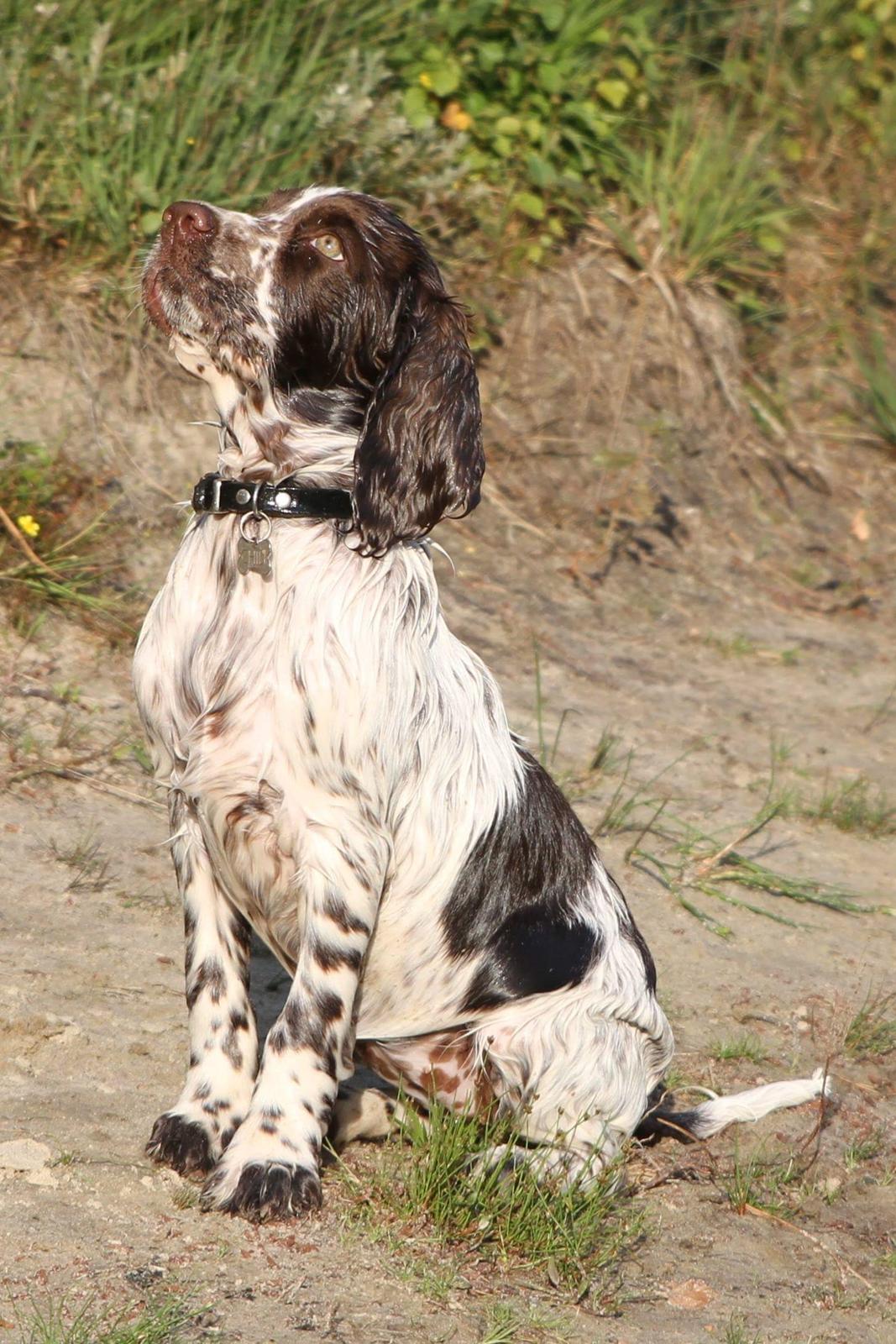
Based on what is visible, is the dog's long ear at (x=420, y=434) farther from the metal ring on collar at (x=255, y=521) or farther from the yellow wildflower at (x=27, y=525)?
the yellow wildflower at (x=27, y=525)

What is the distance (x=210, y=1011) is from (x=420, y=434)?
1.33 m

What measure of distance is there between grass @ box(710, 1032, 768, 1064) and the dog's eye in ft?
7.80

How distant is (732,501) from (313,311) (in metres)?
5.29

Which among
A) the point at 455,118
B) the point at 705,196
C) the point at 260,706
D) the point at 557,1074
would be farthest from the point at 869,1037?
the point at 705,196

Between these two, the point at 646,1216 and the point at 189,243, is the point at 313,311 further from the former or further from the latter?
the point at 646,1216

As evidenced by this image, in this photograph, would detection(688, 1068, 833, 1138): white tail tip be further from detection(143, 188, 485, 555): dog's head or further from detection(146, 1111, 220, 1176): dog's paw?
detection(143, 188, 485, 555): dog's head

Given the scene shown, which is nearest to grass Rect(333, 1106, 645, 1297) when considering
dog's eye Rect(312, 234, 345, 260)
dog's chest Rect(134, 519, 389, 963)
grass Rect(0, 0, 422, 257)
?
dog's chest Rect(134, 519, 389, 963)

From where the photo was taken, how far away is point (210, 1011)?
11.6 feet

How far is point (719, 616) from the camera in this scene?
7.79m

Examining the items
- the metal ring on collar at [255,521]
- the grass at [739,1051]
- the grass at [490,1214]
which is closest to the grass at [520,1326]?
the grass at [490,1214]

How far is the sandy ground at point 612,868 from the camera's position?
10.2 ft

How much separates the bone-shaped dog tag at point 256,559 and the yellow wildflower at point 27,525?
246cm

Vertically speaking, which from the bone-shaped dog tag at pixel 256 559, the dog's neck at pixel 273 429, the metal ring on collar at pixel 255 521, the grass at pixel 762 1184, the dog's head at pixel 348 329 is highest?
the dog's head at pixel 348 329

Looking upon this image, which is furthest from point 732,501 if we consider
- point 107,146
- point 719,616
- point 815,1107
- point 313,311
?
point 313,311
